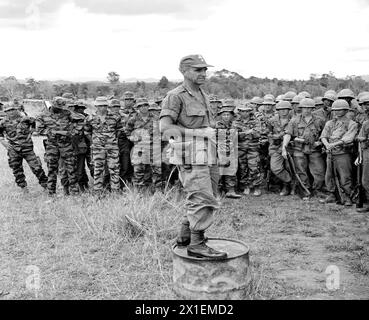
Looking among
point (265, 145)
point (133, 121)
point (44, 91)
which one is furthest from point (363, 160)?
point (44, 91)

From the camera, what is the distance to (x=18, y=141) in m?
10.0

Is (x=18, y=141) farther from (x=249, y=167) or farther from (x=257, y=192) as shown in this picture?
(x=257, y=192)

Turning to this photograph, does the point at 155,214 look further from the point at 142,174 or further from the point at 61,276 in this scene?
the point at 142,174

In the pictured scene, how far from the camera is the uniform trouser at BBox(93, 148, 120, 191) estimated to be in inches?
374

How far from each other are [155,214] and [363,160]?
3.75 metres

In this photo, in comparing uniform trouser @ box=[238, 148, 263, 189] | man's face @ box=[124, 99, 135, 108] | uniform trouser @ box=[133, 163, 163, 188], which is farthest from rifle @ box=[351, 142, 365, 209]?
man's face @ box=[124, 99, 135, 108]

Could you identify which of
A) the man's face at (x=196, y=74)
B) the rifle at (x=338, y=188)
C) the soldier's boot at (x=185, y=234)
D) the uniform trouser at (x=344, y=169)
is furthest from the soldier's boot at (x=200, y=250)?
the rifle at (x=338, y=188)

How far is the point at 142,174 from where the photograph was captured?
973 centimetres

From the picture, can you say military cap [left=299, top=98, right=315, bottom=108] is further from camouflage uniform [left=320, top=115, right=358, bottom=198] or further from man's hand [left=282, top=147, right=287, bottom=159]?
man's hand [left=282, top=147, right=287, bottom=159]

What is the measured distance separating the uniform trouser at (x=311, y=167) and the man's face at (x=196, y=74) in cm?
525

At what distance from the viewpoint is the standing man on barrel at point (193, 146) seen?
466 cm

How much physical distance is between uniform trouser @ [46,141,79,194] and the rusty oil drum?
5.41 meters

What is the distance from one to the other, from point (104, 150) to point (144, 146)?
2.61 ft
